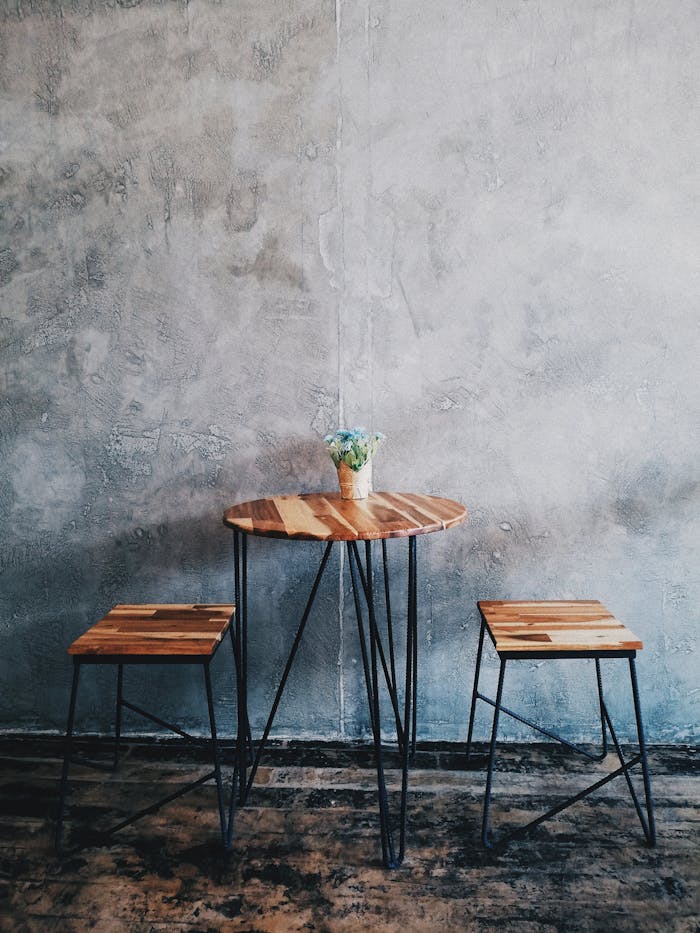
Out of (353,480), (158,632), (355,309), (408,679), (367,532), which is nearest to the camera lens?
(367,532)

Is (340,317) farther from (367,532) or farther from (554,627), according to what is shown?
(554,627)

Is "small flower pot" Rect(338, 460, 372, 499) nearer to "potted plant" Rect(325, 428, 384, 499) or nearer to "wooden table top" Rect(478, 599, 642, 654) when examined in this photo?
"potted plant" Rect(325, 428, 384, 499)

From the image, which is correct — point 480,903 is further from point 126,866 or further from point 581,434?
point 581,434

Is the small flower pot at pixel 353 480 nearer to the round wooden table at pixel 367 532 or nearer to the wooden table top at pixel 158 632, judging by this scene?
the round wooden table at pixel 367 532

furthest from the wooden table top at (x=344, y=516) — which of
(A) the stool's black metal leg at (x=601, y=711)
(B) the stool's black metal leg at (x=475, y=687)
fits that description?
(A) the stool's black metal leg at (x=601, y=711)

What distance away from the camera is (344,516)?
2113 millimetres

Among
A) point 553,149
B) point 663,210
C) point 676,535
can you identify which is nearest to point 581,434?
point 676,535

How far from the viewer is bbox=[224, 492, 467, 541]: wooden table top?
189 centimetres

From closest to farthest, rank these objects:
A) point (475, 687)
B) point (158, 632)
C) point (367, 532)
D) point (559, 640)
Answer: point (367, 532) → point (559, 640) → point (158, 632) → point (475, 687)

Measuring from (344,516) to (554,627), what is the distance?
2.60 feet

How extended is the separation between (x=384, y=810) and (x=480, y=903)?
1.19ft

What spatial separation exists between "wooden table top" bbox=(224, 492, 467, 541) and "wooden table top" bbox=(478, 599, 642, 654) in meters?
0.40

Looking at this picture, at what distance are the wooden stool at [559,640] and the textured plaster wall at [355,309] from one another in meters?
0.41

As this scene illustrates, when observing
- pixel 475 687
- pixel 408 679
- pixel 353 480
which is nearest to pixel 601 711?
pixel 475 687
